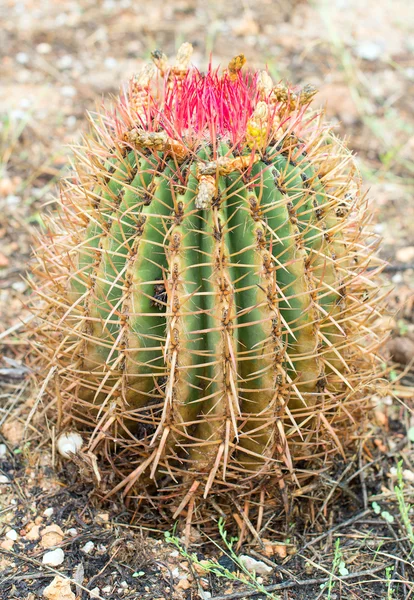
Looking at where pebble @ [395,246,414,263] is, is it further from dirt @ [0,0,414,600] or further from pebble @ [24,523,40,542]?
pebble @ [24,523,40,542]

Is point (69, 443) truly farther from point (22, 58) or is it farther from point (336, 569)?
point (22, 58)

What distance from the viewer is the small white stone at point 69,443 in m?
2.58

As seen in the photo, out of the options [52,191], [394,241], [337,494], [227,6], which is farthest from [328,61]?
[337,494]

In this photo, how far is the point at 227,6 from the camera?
6180mm

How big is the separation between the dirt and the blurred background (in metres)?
0.01

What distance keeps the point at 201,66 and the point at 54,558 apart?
3.95m

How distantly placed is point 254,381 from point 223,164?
25.8 inches

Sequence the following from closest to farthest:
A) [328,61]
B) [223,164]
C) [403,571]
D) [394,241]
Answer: [223,164], [403,571], [394,241], [328,61]

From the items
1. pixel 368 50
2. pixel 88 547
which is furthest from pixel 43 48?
pixel 88 547

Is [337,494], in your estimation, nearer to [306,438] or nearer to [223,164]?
[306,438]

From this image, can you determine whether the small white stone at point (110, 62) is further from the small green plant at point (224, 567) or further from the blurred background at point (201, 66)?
the small green plant at point (224, 567)

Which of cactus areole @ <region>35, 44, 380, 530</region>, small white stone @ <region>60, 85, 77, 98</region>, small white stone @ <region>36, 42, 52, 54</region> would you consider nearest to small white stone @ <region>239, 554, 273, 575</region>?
cactus areole @ <region>35, 44, 380, 530</region>

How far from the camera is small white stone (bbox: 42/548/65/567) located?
2.33 m

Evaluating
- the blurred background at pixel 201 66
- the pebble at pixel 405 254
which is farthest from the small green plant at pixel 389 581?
the pebble at pixel 405 254
